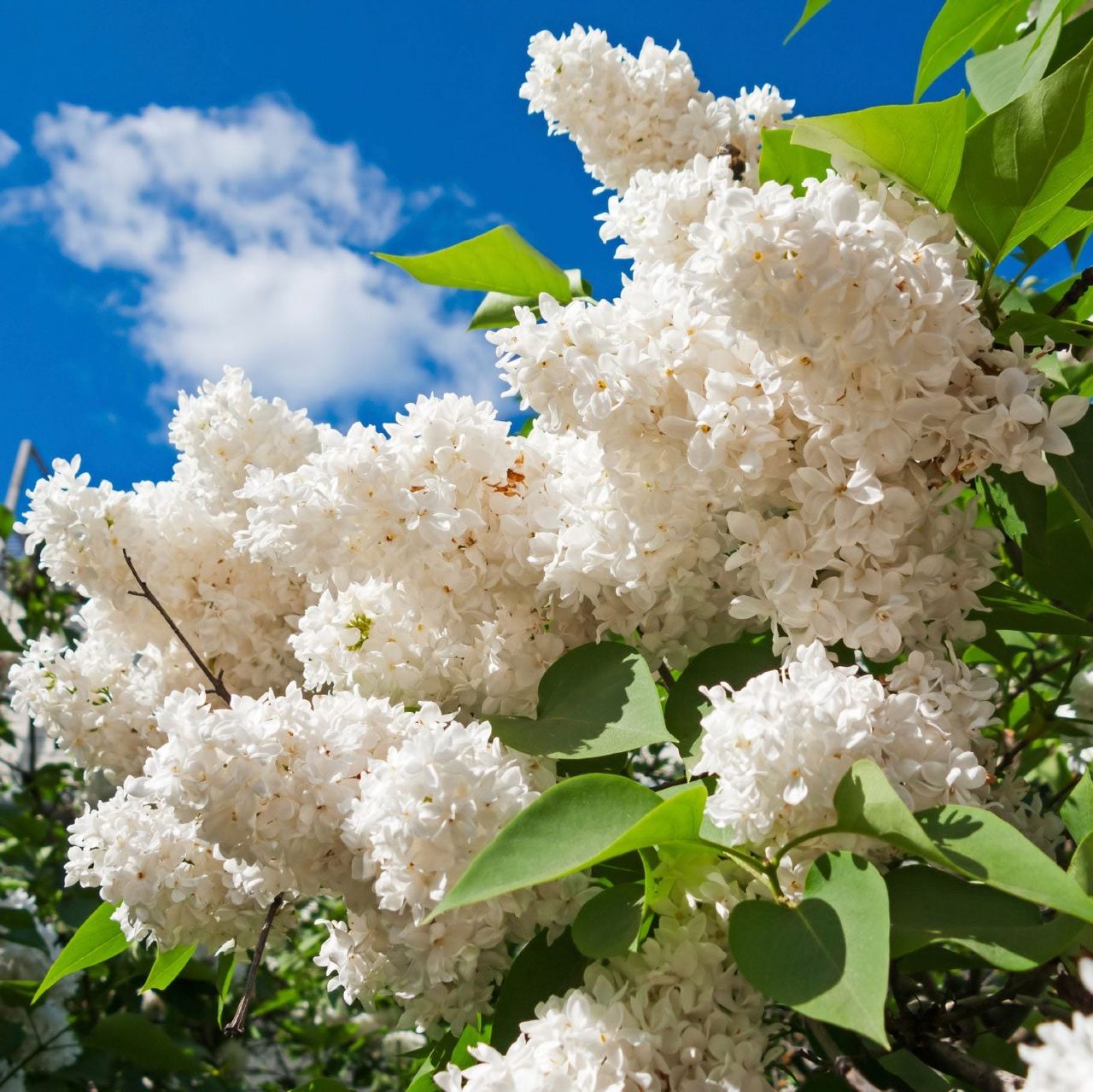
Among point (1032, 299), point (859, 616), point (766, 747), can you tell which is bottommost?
point (766, 747)

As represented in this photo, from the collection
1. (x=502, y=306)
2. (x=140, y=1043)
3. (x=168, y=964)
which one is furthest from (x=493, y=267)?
(x=140, y=1043)

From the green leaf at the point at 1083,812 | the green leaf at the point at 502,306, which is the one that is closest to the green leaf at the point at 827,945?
the green leaf at the point at 1083,812

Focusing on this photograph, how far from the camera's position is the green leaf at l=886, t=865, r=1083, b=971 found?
88cm

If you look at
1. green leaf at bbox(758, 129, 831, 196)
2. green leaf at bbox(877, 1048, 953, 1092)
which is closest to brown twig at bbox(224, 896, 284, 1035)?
green leaf at bbox(877, 1048, 953, 1092)

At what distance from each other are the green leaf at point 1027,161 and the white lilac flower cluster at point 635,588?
0.22ft

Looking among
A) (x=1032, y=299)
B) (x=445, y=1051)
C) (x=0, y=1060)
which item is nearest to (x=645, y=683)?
(x=445, y=1051)

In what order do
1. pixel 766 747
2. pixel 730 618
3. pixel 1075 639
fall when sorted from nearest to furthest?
pixel 766 747
pixel 730 618
pixel 1075 639

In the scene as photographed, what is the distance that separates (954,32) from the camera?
165cm

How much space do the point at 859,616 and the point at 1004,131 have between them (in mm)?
528

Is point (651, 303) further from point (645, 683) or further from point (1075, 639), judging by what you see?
point (1075, 639)

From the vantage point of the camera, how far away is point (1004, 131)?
1.14 meters

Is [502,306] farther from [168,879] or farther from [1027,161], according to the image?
[168,879]

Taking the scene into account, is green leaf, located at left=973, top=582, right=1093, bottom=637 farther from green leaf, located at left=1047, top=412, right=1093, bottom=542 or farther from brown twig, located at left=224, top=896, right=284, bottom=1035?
brown twig, located at left=224, top=896, right=284, bottom=1035

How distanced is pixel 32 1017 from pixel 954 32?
3.22 metres
